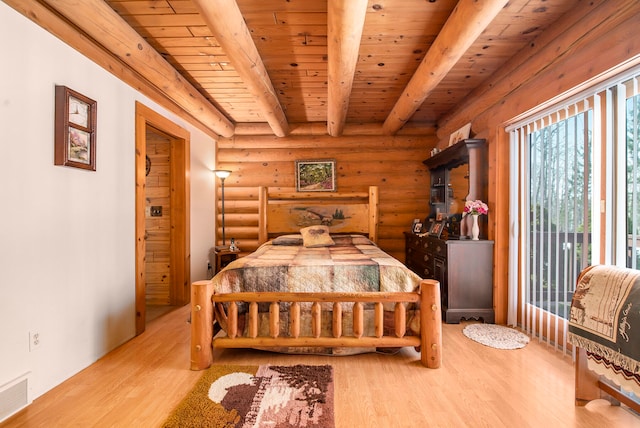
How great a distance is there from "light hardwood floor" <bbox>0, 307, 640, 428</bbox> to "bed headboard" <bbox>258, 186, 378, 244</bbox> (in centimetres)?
209

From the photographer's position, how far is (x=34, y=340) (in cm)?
188

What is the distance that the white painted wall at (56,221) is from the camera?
1754 millimetres

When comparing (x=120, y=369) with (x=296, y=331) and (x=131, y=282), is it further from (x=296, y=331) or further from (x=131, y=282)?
(x=296, y=331)

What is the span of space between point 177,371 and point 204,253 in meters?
2.38

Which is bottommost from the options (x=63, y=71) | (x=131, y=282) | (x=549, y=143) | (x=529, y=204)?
(x=131, y=282)

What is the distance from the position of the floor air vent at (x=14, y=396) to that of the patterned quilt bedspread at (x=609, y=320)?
308 cm

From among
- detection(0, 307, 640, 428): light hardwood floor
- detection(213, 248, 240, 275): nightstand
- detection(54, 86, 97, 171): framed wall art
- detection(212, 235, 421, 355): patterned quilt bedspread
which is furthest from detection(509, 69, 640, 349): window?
detection(54, 86, 97, 171): framed wall art

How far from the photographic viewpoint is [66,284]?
83.5 inches

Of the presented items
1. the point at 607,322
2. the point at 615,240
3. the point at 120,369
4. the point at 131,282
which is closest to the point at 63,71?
the point at 131,282

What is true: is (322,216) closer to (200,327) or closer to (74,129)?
(200,327)

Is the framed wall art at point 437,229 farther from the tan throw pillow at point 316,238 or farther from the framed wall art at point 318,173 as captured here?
the framed wall art at point 318,173

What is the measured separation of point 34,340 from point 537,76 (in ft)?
12.9

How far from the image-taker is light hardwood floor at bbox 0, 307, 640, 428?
167 centimetres

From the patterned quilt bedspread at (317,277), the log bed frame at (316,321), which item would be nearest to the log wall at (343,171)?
the patterned quilt bedspread at (317,277)
